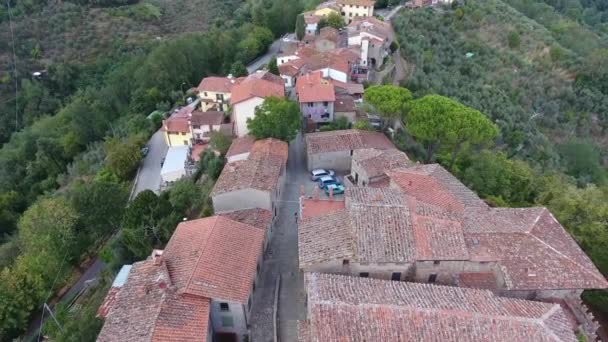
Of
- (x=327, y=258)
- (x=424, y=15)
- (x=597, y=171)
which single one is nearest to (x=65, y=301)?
(x=327, y=258)

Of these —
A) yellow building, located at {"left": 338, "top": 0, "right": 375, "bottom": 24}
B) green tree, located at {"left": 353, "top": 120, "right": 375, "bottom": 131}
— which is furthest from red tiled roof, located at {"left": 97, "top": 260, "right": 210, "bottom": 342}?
yellow building, located at {"left": 338, "top": 0, "right": 375, "bottom": 24}

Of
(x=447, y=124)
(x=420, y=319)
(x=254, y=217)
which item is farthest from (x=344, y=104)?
(x=420, y=319)

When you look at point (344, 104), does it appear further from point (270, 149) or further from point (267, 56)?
point (267, 56)

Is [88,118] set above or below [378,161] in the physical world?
below

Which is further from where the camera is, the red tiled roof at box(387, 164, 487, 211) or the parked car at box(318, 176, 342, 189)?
the parked car at box(318, 176, 342, 189)

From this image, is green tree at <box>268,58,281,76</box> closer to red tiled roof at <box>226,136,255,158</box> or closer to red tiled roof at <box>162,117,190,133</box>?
red tiled roof at <box>162,117,190,133</box>

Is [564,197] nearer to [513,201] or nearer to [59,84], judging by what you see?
[513,201]
